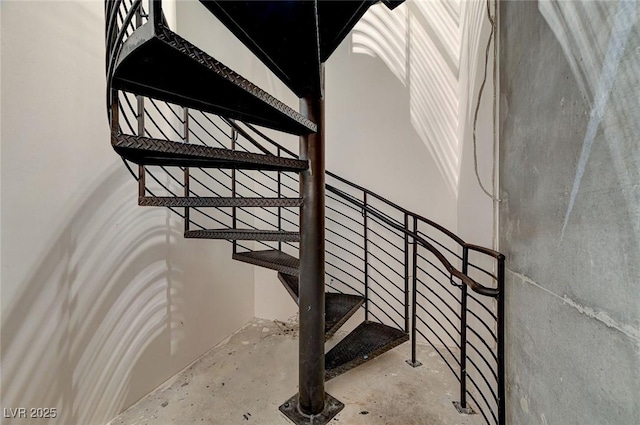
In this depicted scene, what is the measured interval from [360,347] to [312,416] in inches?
19.2

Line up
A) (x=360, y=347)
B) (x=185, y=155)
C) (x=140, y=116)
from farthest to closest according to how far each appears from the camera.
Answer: (x=360, y=347)
(x=140, y=116)
(x=185, y=155)

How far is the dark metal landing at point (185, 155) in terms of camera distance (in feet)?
2.74

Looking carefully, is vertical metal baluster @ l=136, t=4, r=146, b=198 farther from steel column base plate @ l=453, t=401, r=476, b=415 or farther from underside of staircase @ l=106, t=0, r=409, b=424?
steel column base plate @ l=453, t=401, r=476, b=415

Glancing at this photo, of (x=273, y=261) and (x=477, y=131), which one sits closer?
(x=477, y=131)

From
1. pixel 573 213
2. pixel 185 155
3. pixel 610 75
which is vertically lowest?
pixel 573 213

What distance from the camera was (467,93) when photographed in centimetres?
194

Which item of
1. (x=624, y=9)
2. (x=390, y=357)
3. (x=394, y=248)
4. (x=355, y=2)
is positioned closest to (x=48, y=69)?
(x=355, y=2)

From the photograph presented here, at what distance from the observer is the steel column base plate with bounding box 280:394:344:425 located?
4.83 ft

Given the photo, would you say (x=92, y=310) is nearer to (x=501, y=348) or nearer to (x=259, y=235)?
(x=259, y=235)

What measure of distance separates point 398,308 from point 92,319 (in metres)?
2.11

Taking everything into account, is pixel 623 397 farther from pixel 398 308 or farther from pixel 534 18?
pixel 398 308

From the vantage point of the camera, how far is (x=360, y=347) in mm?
1788

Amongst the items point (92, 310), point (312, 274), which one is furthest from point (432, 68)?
point (92, 310)

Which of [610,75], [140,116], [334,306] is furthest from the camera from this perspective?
[334,306]
